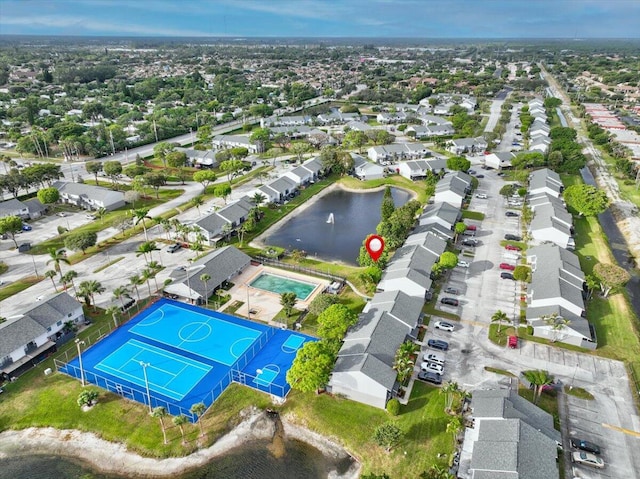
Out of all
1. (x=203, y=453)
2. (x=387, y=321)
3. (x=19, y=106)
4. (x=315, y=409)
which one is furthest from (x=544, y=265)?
(x=19, y=106)

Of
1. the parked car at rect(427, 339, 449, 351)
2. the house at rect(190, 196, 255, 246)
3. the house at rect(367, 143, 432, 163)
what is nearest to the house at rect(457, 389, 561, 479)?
the parked car at rect(427, 339, 449, 351)

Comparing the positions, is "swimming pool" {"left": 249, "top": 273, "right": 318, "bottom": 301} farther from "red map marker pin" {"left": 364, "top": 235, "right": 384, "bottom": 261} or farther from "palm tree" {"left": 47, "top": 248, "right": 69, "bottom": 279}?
"palm tree" {"left": 47, "top": 248, "right": 69, "bottom": 279}

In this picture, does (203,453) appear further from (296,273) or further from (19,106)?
(19,106)

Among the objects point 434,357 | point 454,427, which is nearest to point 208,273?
point 434,357

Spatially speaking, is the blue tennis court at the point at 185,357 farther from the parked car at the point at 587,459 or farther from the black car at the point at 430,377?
the parked car at the point at 587,459

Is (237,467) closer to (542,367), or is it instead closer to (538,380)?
(538,380)

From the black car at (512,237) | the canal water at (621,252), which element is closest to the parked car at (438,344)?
the canal water at (621,252)

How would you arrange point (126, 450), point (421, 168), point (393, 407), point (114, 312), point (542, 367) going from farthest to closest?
point (421, 168) → point (114, 312) → point (542, 367) → point (393, 407) → point (126, 450)
